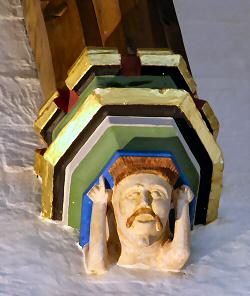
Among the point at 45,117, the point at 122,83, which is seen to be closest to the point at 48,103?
the point at 45,117

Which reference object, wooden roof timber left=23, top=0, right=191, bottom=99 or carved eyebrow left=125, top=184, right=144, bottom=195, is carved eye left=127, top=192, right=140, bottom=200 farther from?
wooden roof timber left=23, top=0, right=191, bottom=99

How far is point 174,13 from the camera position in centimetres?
233

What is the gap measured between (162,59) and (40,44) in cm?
35

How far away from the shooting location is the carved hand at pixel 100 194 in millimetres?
1921

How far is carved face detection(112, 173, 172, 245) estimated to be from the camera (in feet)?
6.12

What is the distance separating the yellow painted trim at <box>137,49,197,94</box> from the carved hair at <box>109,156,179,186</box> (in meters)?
0.20

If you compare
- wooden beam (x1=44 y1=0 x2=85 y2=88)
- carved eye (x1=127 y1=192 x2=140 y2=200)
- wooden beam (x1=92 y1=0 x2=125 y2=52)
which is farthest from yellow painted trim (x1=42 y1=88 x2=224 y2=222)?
wooden beam (x1=92 y1=0 x2=125 y2=52)

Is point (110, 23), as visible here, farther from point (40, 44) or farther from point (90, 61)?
point (90, 61)

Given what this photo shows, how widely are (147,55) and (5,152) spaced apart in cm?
32

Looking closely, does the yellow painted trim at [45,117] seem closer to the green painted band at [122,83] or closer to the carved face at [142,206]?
the green painted band at [122,83]

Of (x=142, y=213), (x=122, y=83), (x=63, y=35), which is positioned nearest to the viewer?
(x=142, y=213)

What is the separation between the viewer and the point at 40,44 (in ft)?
7.54

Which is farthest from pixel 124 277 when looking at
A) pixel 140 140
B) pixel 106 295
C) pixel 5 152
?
pixel 5 152

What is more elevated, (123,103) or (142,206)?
(123,103)
